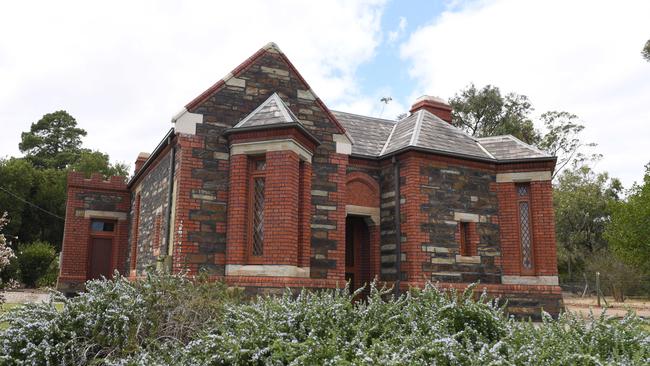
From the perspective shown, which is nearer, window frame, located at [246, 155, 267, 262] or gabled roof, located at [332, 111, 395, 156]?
window frame, located at [246, 155, 267, 262]

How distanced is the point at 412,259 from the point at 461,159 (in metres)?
3.06

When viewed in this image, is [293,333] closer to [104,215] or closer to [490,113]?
[104,215]

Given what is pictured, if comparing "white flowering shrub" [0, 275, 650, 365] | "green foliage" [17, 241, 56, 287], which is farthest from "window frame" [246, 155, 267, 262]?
"green foliage" [17, 241, 56, 287]

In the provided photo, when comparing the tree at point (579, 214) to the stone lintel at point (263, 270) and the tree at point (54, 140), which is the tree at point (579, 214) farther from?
the tree at point (54, 140)

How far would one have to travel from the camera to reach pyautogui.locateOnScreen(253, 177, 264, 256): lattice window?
1010 cm

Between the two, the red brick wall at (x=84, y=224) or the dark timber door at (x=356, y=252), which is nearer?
the dark timber door at (x=356, y=252)

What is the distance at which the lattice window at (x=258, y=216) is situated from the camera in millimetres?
10102

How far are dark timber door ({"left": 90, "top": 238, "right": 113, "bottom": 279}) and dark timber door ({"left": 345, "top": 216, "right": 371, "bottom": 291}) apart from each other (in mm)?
10739

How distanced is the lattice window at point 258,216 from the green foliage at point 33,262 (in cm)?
2315

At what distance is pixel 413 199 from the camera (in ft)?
39.4

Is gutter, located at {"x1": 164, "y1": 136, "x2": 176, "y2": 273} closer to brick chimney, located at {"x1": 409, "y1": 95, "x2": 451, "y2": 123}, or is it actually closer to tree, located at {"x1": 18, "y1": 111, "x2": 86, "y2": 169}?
brick chimney, located at {"x1": 409, "y1": 95, "x2": 451, "y2": 123}

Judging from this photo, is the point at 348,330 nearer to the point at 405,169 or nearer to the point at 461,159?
the point at 405,169

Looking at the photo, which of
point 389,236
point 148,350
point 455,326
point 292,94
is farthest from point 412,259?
point 148,350

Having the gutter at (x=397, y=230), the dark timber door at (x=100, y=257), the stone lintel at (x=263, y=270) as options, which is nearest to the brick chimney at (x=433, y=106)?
the gutter at (x=397, y=230)
